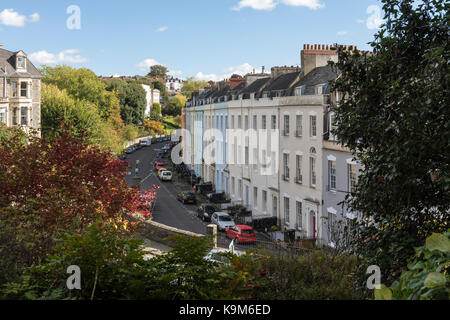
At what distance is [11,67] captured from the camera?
52656 mm

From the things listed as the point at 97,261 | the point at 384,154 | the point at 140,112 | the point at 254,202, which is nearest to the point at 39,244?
the point at 97,261

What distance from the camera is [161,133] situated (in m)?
134

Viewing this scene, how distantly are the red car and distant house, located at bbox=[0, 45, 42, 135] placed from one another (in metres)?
28.9

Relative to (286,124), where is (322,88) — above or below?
above

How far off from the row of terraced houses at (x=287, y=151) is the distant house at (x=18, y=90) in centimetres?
2106

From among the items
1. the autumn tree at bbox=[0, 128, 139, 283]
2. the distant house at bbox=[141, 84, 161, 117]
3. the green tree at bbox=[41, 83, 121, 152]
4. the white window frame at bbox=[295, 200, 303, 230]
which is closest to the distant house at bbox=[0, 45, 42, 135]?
the green tree at bbox=[41, 83, 121, 152]

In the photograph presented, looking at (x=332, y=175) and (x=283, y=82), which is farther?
(x=283, y=82)

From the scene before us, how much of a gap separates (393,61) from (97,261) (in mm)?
6645

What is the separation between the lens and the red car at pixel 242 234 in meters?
30.7

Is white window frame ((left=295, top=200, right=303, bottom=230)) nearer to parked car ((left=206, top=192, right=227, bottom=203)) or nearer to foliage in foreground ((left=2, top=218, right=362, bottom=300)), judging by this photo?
parked car ((left=206, top=192, right=227, bottom=203))

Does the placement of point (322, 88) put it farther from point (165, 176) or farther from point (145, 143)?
point (145, 143)

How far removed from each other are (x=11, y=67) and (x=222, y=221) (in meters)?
32.6

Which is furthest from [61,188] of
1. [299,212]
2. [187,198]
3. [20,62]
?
[20,62]
